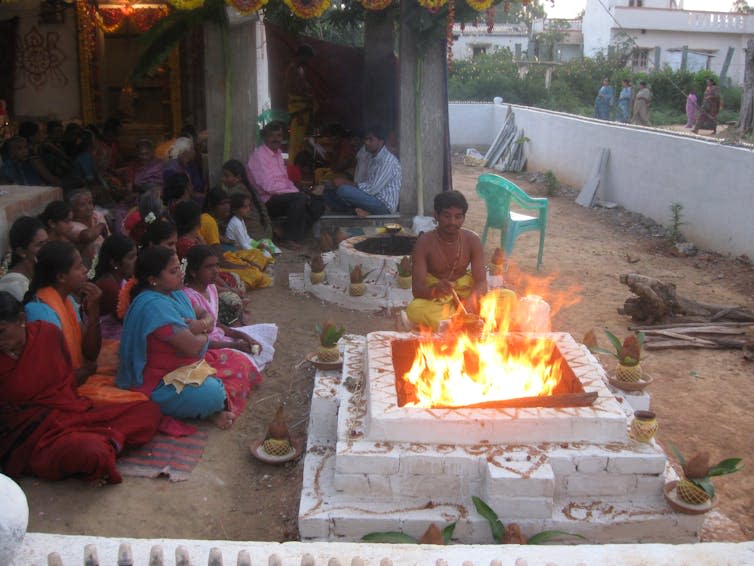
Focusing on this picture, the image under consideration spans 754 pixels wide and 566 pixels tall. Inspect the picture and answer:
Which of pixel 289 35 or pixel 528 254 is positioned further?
pixel 289 35

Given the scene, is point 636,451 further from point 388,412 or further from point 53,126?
point 53,126

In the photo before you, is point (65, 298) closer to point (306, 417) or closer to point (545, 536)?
point (306, 417)

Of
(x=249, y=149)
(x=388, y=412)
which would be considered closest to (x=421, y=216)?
(x=249, y=149)

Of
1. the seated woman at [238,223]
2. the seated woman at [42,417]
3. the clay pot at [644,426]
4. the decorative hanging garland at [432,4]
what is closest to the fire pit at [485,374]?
the clay pot at [644,426]

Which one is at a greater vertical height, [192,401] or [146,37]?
[146,37]

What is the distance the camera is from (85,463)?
3.48m

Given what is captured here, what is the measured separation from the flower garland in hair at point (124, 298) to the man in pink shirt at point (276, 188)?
3984mm

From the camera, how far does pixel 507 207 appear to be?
819 cm

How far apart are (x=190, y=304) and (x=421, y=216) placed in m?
4.75

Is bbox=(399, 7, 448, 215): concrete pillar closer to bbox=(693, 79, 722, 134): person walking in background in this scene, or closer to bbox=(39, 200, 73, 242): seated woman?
bbox=(39, 200, 73, 242): seated woman

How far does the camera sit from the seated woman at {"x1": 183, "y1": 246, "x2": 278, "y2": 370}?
4.81 meters

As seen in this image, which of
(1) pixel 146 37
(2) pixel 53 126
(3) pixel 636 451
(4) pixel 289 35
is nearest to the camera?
(3) pixel 636 451

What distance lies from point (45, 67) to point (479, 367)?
438 inches

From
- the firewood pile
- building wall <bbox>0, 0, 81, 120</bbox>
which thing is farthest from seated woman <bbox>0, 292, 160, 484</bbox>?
building wall <bbox>0, 0, 81, 120</bbox>
